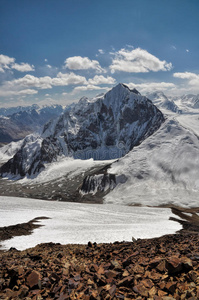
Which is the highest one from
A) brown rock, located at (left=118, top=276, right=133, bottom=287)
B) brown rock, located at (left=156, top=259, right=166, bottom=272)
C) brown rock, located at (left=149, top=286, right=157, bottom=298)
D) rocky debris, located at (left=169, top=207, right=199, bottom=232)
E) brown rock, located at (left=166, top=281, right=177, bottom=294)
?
brown rock, located at (left=166, top=281, right=177, bottom=294)

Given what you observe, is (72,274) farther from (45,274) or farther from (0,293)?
(0,293)

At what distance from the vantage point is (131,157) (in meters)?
172

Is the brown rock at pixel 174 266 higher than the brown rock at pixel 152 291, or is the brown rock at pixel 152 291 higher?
the brown rock at pixel 174 266

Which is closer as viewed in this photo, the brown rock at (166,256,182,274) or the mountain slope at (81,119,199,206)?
the brown rock at (166,256,182,274)

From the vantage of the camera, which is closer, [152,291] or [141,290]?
[152,291]

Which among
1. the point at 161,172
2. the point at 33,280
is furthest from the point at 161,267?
the point at 161,172

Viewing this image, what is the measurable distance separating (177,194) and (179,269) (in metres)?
131

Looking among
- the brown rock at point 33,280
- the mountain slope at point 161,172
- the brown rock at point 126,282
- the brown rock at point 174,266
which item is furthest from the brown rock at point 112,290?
the mountain slope at point 161,172

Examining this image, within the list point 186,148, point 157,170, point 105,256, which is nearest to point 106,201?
point 157,170

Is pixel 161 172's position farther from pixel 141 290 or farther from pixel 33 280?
pixel 33 280

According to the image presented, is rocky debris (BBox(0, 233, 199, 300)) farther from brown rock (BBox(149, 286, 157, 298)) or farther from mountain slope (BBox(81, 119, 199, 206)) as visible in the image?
mountain slope (BBox(81, 119, 199, 206))

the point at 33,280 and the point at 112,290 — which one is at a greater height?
the point at 112,290

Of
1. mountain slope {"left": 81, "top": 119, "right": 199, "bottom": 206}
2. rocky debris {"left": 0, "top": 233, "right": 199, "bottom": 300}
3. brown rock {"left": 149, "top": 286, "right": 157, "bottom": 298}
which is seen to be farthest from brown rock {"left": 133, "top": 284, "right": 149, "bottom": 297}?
mountain slope {"left": 81, "top": 119, "right": 199, "bottom": 206}

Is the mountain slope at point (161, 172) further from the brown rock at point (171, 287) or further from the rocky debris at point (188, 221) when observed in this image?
the brown rock at point (171, 287)
